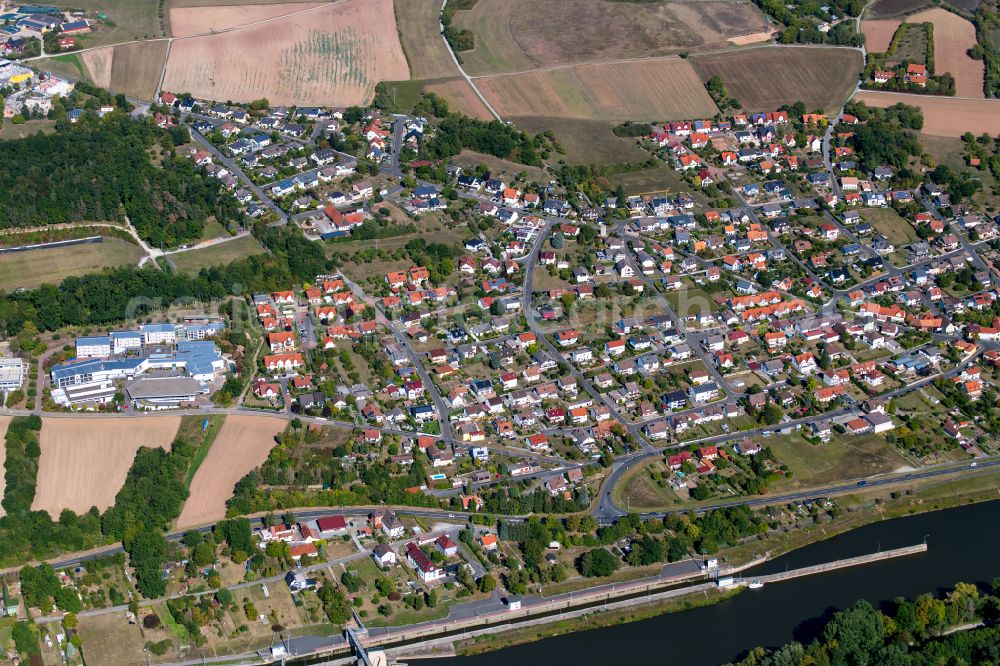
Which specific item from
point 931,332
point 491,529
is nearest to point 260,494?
point 491,529

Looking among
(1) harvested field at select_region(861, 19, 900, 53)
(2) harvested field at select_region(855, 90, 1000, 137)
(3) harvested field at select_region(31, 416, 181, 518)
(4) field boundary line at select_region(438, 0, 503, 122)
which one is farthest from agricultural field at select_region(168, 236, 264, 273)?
(1) harvested field at select_region(861, 19, 900, 53)

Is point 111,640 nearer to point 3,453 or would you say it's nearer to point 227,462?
point 227,462

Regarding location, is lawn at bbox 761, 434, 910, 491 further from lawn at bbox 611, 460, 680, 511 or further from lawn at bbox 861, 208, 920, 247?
lawn at bbox 861, 208, 920, 247

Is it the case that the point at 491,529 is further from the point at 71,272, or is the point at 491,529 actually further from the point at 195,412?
the point at 71,272

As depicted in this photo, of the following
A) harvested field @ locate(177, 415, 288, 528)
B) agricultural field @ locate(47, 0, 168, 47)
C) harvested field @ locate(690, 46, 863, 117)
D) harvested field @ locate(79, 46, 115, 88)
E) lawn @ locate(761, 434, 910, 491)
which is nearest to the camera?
harvested field @ locate(177, 415, 288, 528)

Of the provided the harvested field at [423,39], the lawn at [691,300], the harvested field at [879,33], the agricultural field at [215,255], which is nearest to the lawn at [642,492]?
the lawn at [691,300]

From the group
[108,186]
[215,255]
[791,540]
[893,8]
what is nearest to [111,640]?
[791,540]
